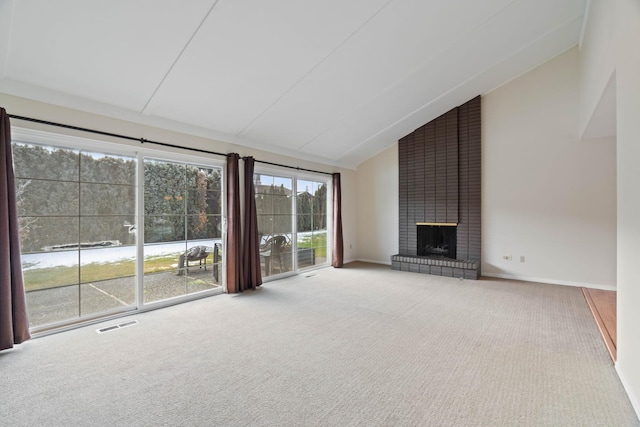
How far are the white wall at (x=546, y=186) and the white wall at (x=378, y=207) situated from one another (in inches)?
73.4

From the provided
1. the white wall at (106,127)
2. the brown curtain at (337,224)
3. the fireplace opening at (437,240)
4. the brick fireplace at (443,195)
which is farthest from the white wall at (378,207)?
the white wall at (106,127)

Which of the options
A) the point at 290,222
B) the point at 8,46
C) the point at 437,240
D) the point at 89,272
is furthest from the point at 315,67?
the point at 437,240

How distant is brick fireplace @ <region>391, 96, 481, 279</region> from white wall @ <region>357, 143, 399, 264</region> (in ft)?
0.78

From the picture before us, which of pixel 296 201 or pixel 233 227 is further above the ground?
pixel 296 201

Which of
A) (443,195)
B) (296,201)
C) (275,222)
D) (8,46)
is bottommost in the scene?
(275,222)

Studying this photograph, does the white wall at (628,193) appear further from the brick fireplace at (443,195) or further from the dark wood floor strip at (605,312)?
the brick fireplace at (443,195)

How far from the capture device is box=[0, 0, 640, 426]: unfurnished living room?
6.74 ft

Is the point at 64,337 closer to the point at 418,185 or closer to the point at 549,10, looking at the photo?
the point at 418,185

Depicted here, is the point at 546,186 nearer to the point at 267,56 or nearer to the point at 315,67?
the point at 315,67

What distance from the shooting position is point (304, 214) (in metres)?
6.18

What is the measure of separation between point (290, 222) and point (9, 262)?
3.89 metres

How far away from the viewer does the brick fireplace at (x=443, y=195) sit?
18.8 feet

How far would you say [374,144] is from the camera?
21.2 ft

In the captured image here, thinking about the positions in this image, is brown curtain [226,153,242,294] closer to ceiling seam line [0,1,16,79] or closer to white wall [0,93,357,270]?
white wall [0,93,357,270]
